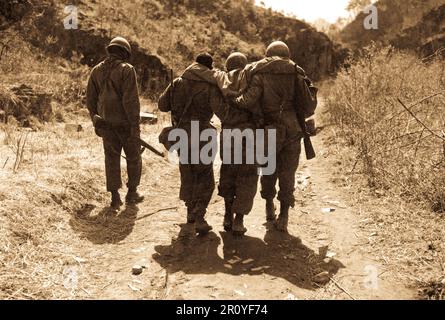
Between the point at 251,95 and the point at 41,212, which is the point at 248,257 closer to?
the point at 251,95

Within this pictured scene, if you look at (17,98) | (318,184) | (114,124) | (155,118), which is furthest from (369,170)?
(17,98)

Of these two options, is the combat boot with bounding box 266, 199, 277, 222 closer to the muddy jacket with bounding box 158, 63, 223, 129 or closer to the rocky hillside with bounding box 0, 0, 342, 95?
the muddy jacket with bounding box 158, 63, 223, 129

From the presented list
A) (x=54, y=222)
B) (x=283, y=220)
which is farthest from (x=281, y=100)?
(x=54, y=222)

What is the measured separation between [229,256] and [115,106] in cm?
226

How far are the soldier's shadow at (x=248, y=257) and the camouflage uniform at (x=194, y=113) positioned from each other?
377 millimetres

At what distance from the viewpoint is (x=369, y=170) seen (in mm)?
6008

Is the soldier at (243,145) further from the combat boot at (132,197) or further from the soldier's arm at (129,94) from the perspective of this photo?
the combat boot at (132,197)

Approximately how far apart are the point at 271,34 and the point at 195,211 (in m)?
17.8

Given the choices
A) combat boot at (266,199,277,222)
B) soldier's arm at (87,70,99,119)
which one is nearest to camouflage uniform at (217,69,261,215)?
combat boot at (266,199,277,222)

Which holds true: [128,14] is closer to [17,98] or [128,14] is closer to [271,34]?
[271,34]

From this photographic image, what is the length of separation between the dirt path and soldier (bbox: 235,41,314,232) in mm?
686

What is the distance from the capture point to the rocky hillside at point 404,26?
72.4ft

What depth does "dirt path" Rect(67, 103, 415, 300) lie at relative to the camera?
354 cm

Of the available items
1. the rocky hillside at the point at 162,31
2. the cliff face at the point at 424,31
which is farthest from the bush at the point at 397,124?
the cliff face at the point at 424,31
